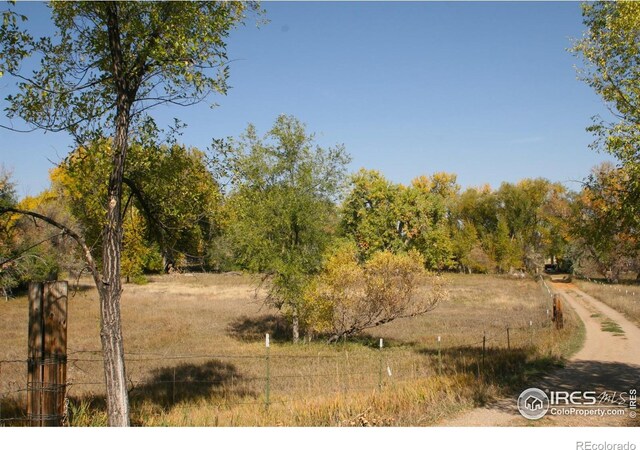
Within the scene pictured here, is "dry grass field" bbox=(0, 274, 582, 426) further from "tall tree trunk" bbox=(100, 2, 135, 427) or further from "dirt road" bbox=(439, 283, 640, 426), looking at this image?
"tall tree trunk" bbox=(100, 2, 135, 427)

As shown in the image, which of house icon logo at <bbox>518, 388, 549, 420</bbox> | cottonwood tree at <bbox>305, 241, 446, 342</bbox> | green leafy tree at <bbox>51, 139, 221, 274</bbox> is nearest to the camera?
green leafy tree at <bbox>51, 139, 221, 274</bbox>

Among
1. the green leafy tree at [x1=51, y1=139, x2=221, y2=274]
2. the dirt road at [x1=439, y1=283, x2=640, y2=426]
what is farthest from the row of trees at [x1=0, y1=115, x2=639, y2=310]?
the dirt road at [x1=439, y1=283, x2=640, y2=426]

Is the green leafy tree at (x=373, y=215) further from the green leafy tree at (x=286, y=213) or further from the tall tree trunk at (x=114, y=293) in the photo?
the tall tree trunk at (x=114, y=293)

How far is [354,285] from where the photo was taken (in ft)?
84.9

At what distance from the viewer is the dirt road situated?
9961 millimetres

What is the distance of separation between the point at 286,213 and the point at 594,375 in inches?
629

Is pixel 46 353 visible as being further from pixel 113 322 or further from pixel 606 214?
pixel 606 214

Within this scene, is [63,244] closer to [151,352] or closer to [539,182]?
[151,352]

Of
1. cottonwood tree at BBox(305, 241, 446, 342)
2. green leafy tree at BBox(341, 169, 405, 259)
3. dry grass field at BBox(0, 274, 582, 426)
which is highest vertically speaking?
green leafy tree at BBox(341, 169, 405, 259)

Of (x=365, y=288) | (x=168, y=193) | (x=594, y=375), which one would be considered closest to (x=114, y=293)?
(x=168, y=193)

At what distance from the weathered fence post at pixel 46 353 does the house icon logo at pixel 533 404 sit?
337 inches

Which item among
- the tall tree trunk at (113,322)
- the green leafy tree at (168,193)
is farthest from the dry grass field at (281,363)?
the green leafy tree at (168,193)

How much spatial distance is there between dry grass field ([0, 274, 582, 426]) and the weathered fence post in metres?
0.55

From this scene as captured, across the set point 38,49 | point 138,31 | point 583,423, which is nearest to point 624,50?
point 583,423
